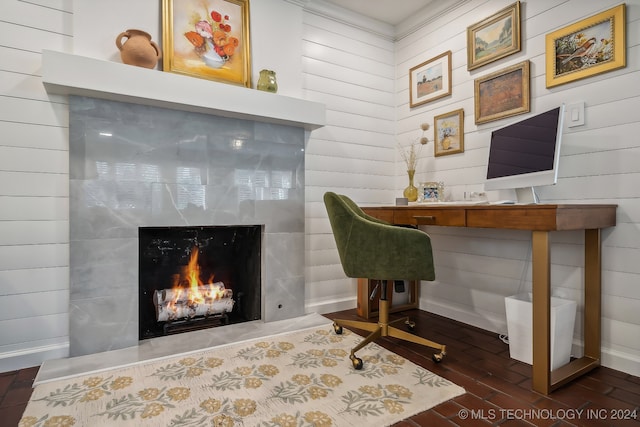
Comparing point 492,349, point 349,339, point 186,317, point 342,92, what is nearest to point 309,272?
point 349,339

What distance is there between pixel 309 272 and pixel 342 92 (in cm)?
160

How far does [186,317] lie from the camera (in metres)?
2.48

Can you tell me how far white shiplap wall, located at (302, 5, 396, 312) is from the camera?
286cm

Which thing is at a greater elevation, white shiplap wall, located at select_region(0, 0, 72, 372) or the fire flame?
white shiplap wall, located at select_region(0, 0, 72, 372)

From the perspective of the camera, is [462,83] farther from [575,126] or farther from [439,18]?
[575,126]

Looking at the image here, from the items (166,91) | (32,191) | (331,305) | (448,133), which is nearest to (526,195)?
(448,133)

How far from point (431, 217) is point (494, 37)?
4.69 feet

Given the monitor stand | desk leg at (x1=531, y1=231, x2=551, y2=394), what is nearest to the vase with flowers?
the monitor stand

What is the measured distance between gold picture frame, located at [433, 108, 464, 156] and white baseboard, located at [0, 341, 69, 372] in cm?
294

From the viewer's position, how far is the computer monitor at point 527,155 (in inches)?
70.3

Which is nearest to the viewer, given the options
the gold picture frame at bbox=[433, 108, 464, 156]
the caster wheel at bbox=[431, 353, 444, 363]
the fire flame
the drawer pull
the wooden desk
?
the wooden desk

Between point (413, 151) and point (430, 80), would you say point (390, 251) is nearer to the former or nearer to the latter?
point (413, 151)

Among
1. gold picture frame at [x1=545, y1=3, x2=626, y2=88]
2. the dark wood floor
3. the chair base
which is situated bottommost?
the dark wood floor

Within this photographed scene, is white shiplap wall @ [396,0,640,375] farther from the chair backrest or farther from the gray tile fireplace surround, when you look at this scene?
the gray tile fireplace surround
